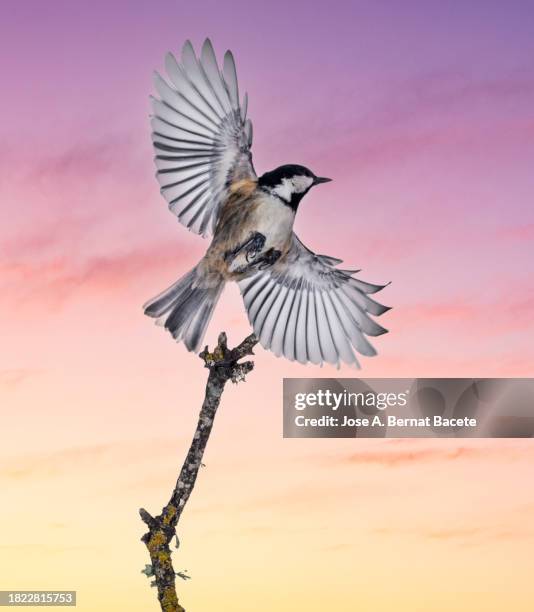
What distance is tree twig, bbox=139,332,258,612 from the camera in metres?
7.54

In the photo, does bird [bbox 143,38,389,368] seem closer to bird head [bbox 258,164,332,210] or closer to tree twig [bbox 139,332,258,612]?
bird head [bbox 258,164,332,210]

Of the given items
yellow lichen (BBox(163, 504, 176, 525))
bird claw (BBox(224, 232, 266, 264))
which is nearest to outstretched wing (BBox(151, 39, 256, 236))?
bird claw (BBox(224, 232, 266, 264))

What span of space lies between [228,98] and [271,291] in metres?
1.35

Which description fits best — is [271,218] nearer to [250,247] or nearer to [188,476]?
[250,247]

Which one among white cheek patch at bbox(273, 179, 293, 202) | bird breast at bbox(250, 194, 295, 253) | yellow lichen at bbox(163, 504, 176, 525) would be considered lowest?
yellow lichen at bbox(163, 504, 176, 525)

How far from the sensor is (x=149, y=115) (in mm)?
7605

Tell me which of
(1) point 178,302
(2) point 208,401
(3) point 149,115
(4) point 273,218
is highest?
(3) point 149,115

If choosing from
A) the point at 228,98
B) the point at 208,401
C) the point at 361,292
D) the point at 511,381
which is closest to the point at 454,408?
the point at 511,381

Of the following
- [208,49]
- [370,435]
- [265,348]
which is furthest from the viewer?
[370,435]

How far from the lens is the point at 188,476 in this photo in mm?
7562

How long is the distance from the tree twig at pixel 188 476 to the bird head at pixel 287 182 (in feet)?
2.94

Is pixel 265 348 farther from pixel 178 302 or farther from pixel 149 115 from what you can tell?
pixel 149 115

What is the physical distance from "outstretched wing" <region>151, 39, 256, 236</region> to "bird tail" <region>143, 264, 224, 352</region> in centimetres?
32

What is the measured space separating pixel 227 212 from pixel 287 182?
0.42 meters
